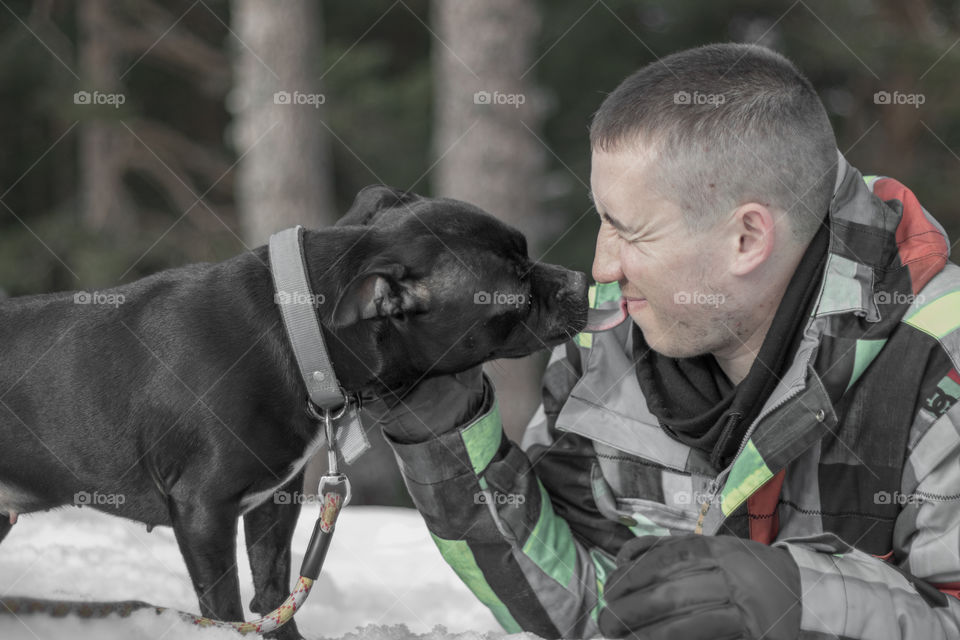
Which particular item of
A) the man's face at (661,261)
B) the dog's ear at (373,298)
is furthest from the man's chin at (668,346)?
the dog's ear at (373,298)

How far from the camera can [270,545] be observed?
8.89ft

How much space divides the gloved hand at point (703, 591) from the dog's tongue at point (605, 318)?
0.99 m

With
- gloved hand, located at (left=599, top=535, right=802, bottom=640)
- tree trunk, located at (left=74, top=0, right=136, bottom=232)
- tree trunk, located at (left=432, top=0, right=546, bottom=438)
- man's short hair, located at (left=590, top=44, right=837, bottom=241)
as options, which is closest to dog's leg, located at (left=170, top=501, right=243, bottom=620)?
gloved hand, located at (left=599, top=535, right=802, bottom=640)

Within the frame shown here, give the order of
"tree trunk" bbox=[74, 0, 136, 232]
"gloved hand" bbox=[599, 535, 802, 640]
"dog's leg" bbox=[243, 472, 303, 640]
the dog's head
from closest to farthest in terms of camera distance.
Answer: "gloved hand" bbox=[599, 535, 802, 640] → the dog's head → "dog's leg" bbox=[243, 472, 303, 640] → "tree trunk" bbox=[74, 0, 136, 232]

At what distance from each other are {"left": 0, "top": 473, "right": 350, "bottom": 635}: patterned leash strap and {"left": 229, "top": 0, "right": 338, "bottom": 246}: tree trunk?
5.05m

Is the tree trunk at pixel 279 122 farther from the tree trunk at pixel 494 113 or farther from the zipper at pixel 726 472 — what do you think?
the zipper at pixel 726 472

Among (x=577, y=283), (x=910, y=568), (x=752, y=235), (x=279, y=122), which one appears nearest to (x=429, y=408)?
(x=577, y=283)

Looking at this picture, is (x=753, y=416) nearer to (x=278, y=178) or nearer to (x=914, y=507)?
(x=914, y=507)

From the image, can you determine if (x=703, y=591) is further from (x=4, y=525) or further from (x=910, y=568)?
(x=4, y=525)

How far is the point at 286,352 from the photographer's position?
255 cm

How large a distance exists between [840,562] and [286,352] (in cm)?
143

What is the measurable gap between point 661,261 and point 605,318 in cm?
44

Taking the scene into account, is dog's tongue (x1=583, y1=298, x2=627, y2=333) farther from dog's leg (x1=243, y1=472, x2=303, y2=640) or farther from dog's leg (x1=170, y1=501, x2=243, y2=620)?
dog's leg (x1=170, y1=501, x2=243, y2=620)

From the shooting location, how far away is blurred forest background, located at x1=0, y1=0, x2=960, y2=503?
23.7 ft
